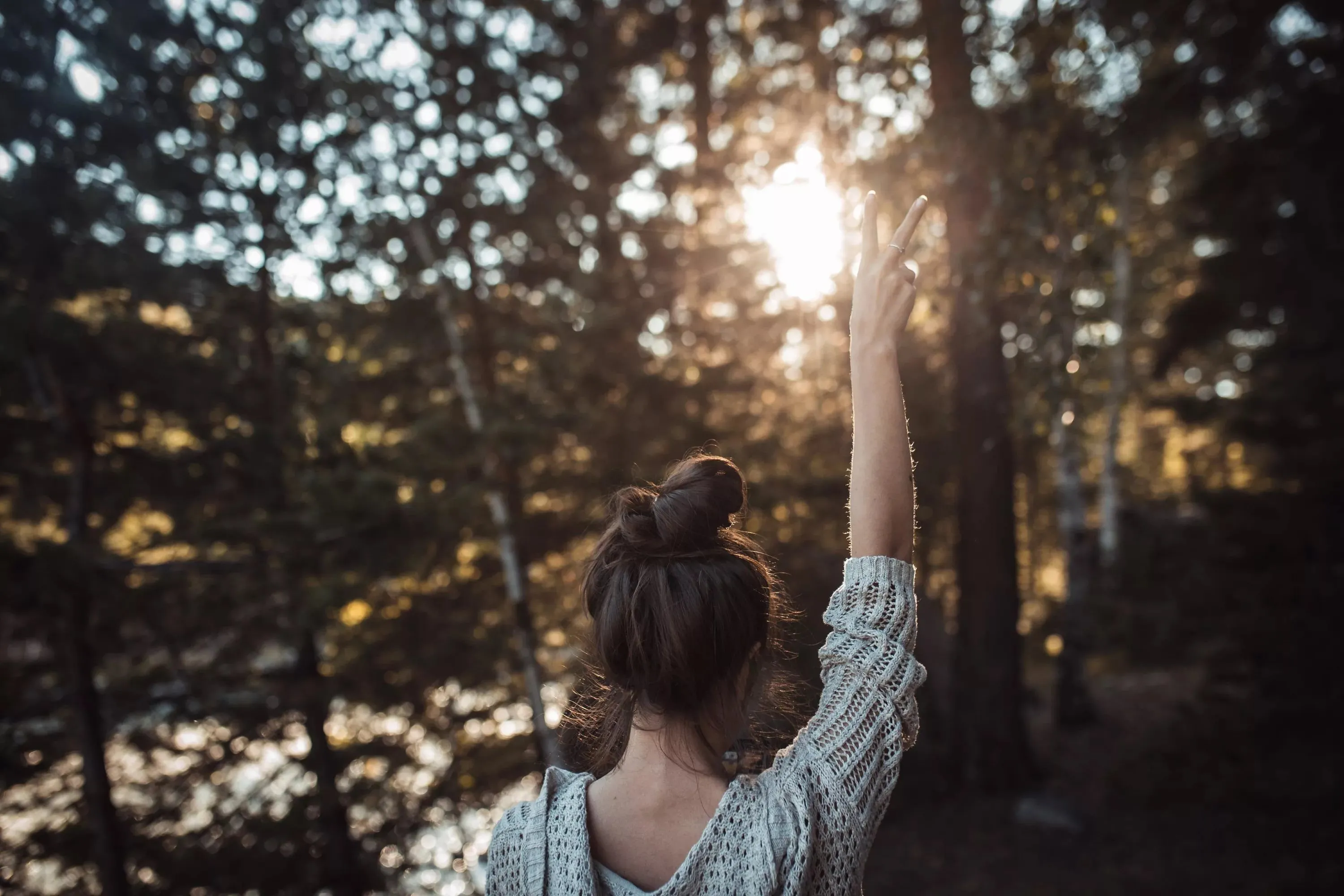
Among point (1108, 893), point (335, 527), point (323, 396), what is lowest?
point (1108, 893)

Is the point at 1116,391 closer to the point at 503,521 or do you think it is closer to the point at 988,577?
the point at 988,577

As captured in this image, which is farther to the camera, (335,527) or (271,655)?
(271,655)

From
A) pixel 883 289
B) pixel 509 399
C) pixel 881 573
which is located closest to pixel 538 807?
pixel 881 573

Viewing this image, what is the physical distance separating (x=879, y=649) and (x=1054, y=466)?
636 inches

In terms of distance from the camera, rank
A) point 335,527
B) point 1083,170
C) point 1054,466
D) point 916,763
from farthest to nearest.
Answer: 1. point 1054,466
2. point 916,763
3. point 335,527
4. point 1083,170

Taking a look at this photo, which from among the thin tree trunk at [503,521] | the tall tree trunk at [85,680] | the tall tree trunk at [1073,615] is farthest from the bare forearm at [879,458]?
the tall tree trunk at [1073,615]

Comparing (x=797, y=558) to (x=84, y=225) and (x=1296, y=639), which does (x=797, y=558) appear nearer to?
(x=1296, y=639)

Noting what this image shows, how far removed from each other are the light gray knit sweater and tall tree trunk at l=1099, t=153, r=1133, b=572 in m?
10.8

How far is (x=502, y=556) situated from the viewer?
636 cm

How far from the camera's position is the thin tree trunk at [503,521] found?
5.92 m

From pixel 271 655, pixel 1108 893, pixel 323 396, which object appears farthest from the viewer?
pixel 271 655

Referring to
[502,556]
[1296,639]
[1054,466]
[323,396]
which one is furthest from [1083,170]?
[1054,466]

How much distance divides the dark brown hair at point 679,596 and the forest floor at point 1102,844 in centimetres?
538

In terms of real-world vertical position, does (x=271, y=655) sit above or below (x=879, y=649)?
below
